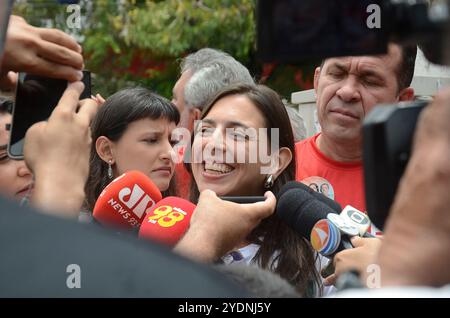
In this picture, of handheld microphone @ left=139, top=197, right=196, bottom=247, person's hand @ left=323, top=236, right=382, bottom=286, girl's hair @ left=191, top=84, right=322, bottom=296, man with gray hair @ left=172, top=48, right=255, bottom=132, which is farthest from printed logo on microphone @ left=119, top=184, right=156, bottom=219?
man with gray hair @ left=172, top=48, right=255, bottom=132

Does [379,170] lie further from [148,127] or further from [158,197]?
[148,127]

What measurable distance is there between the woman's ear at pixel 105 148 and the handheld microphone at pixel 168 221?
0.97 metres

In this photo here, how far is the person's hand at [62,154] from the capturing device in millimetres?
1759

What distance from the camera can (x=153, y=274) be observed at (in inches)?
35.2

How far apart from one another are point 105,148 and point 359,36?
8.17 feet

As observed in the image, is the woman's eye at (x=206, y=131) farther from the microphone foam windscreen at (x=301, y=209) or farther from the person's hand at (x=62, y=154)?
the person's hand at (x=62, y=154)

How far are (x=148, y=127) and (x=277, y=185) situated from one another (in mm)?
773

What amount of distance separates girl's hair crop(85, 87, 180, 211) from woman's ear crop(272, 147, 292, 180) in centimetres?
72

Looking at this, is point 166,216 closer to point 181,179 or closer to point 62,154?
point 62,154

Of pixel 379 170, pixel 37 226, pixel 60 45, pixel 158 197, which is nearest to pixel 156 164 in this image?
pixel 158 197

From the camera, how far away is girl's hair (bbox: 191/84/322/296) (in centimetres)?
278

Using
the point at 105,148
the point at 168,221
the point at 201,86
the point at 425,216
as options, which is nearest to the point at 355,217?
the point at 168,221

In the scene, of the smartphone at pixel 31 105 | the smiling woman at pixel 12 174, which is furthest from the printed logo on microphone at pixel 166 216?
the smiling woman at pixel 12 174

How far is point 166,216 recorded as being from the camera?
2557 mm
